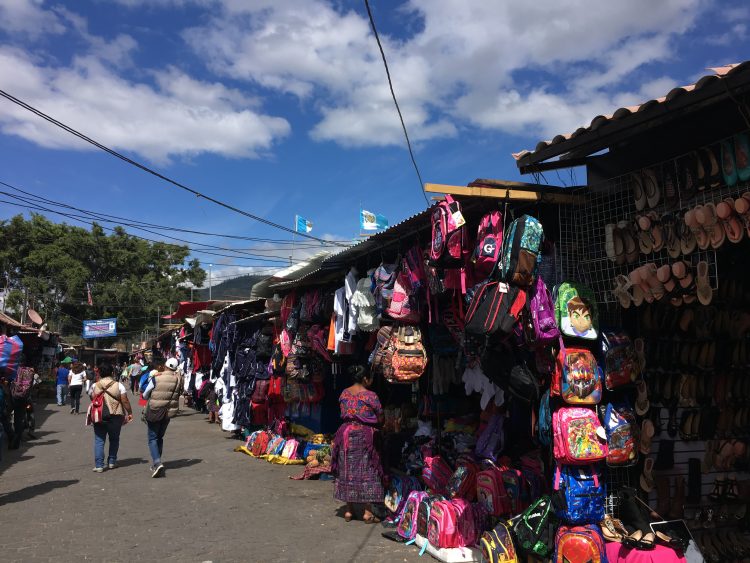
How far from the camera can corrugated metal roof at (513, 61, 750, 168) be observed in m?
3.05

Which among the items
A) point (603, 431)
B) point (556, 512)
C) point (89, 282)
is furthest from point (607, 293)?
point (89, 282)

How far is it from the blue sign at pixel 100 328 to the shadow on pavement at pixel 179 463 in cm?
3210

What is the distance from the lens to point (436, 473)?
556 centimetres

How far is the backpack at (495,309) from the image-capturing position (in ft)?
12.5

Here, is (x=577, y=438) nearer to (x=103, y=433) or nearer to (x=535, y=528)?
(x=535, y=528)

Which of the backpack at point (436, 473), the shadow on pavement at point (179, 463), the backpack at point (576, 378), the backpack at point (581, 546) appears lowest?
the shadow on pavement at point (179, 463)

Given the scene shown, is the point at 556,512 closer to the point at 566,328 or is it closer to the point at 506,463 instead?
the point at 506,463

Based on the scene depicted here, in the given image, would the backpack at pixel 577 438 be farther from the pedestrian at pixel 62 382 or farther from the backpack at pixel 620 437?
the pedestrian at pixel 62 382

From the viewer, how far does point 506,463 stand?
4.90 meters

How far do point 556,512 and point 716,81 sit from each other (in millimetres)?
3040

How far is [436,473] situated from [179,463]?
597cm

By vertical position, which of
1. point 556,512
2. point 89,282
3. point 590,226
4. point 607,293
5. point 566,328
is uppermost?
point 89,282

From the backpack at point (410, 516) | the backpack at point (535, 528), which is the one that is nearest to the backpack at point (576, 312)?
the backpack at point (535, 528)

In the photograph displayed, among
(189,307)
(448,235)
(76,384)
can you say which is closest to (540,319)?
(448,235)
